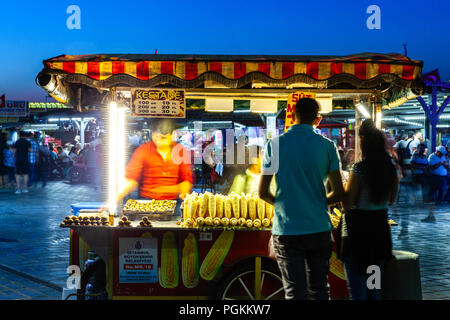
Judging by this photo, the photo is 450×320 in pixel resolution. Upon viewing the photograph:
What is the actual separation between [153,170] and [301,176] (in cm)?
301

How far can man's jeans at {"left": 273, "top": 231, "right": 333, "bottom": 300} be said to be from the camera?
325 cm

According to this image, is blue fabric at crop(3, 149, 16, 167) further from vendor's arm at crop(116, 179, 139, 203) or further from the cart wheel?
the cart wheel

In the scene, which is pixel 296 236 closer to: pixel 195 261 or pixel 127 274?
pixel 195 261

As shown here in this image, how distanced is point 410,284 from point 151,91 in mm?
3674

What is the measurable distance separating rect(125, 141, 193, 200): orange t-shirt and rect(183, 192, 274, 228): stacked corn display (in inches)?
50.2

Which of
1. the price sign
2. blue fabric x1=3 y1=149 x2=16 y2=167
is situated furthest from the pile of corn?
blue fabric x1=3 y1=149 x2=16 y2=167

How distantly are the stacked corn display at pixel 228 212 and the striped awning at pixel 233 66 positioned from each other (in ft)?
4.65

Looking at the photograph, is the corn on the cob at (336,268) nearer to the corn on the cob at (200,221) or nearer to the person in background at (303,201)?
the person in background at (303,201)

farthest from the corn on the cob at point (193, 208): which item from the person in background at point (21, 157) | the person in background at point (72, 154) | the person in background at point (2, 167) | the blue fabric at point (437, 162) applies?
the person in background at point (72, 154)

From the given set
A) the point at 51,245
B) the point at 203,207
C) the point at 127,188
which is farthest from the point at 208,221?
the point at 51,245

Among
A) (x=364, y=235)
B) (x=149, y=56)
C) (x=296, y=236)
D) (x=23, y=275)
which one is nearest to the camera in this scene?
(x=296, y=236)

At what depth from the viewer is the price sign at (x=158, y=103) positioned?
18.6 ft

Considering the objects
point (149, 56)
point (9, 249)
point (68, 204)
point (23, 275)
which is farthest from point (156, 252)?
point (68, 204)
